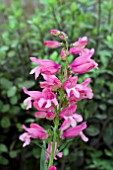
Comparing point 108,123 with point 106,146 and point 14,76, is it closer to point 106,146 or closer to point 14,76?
point 106,146

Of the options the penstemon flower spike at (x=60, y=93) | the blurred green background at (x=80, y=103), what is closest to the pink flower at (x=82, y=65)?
the penstemon flower spike at (x=60, y=93)

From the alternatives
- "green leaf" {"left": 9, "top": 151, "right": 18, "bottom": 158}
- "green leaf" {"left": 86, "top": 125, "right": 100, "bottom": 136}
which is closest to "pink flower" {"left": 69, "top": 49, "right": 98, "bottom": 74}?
"green leaf" {"left": 86, "top": 125, "right": 100, "bottom": 136}

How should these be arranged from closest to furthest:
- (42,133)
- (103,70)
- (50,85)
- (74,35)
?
(50,85) → (42,133) → (103,70) → (74,35)

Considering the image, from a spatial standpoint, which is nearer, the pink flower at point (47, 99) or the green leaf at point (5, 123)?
the pink flower at point (47, 99)

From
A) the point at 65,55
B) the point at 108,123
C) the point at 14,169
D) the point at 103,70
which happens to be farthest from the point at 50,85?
the point at 14,169

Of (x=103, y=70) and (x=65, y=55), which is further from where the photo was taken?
(x=103, y=70)

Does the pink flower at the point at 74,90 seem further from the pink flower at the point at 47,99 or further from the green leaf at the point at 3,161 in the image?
the green leaf at the point at 3,161

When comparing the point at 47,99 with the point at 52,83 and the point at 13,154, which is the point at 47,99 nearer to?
the point at 52,83

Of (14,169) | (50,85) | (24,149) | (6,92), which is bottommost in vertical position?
(14,169)
